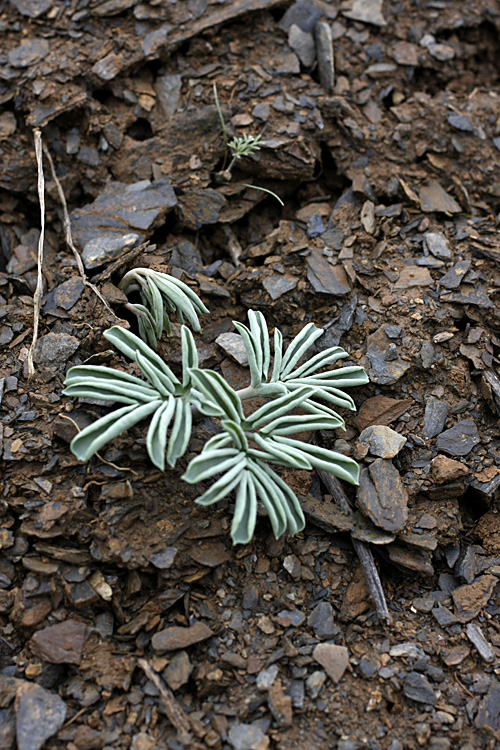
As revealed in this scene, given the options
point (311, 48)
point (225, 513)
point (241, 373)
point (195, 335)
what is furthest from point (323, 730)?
point (311, 48)

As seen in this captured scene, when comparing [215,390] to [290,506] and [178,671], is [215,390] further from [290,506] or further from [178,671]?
[178,671]

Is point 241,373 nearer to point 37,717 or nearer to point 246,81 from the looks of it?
point 37,717

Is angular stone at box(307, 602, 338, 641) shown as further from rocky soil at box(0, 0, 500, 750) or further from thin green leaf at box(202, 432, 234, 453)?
thin green leaf at box(202, 432, 234, 453)

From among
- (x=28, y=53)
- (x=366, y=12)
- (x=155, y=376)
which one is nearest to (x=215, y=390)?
(x=155, y=376)

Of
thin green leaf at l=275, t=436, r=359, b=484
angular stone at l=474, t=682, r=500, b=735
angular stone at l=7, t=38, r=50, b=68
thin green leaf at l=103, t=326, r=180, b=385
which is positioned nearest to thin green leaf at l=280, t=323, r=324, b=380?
thin green leaf at l=275, t=436, r=359, b=484

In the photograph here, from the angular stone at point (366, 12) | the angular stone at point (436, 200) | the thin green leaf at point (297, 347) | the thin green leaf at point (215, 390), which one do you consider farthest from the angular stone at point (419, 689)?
the angular stone at point (366, 12)

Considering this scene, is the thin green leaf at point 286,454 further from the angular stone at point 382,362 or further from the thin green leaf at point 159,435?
the angular stone at point 382,362
